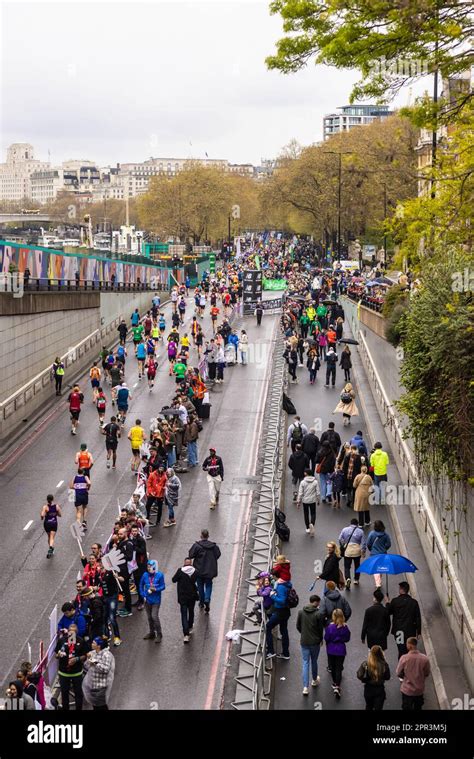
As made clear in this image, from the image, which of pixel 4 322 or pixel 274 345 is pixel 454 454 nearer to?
pixel 4 322

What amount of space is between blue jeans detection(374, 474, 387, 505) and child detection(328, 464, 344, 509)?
68 centimetres

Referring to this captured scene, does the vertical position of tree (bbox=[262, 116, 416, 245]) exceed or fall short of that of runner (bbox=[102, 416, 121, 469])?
it exceeds it

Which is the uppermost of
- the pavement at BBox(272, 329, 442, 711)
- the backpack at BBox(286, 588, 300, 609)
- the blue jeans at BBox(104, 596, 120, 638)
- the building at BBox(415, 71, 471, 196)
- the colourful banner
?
the building at BBox(415, 71, 471, 196)

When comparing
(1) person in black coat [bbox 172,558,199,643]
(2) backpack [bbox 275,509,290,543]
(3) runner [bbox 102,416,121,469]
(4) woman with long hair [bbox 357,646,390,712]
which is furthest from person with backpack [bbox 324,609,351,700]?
(3) runner [bbox 102,416,121,469]

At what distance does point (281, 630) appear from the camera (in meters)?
15.4

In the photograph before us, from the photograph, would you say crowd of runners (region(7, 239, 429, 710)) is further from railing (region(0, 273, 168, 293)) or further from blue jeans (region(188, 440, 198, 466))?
railing (region(0, 273, 168, 293))

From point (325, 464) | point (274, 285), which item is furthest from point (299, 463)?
point (274, 285)

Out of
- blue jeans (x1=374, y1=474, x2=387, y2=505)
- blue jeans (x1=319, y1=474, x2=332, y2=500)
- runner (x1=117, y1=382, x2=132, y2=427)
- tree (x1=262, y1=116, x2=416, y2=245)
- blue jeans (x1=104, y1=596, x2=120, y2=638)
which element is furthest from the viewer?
tree (x1=262, y1=116, x2=416, y2=245)

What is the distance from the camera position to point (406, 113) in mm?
15070

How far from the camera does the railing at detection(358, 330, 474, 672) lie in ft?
49.8

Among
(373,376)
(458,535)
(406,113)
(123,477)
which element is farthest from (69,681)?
(373,376)

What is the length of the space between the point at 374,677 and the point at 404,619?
164cm

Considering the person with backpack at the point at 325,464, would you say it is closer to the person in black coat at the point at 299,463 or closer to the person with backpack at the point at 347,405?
the person in black coat at the point at 299,463

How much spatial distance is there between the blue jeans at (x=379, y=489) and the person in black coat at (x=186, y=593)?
23.2ft
